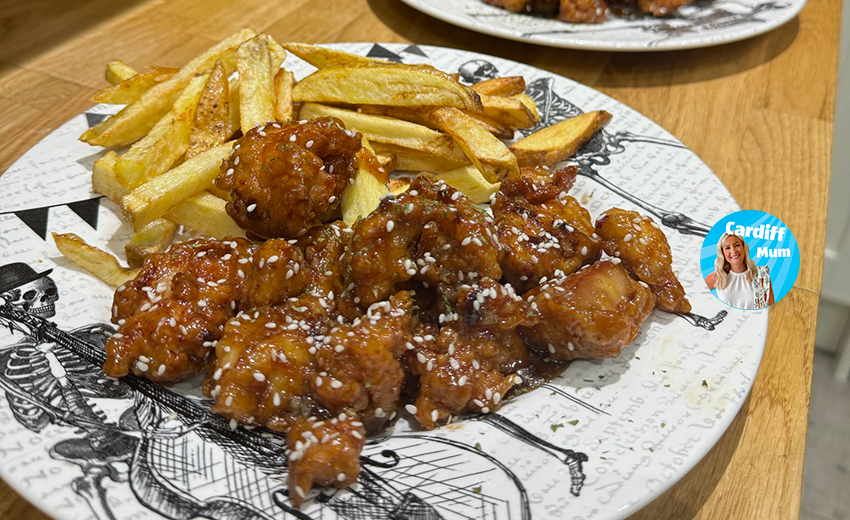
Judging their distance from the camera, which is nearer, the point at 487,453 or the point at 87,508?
the point at 87,508

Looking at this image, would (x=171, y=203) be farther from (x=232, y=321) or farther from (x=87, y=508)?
(x=87, y=508)

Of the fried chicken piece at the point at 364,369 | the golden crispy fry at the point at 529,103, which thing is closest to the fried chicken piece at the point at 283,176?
the fried chicken piece at the point at 364,369

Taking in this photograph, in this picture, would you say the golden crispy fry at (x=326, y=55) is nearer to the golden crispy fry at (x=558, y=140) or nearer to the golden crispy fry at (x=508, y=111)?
the golden crispy fry at (x=508, y=111)

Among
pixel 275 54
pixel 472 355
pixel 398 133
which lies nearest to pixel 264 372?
Answer: pixel 472 355

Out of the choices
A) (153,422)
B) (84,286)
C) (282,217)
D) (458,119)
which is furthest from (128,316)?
(458,119)

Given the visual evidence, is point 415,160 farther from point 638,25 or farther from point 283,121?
point 638,25

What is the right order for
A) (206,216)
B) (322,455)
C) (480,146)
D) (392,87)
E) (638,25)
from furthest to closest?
(638,25), (392,87), (480,146), (206,216), (322,455)
